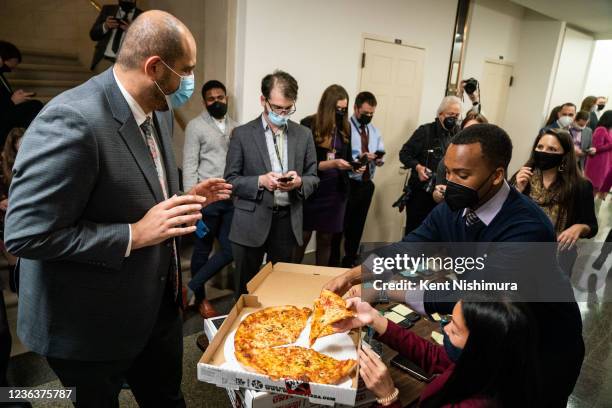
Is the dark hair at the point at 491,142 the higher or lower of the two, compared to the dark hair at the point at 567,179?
higher

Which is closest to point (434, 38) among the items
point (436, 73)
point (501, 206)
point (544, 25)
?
point (436, 73)

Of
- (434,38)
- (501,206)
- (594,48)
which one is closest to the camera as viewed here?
(501,206)

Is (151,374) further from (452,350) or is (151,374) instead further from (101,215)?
(452,350)

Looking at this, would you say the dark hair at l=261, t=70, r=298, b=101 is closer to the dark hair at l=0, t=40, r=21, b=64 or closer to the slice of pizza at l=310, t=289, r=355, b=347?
the slice of pizza at l=310, t=289, r=355, b=347

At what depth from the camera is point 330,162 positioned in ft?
9.88

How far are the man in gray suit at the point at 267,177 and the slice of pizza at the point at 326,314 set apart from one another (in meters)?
0.90

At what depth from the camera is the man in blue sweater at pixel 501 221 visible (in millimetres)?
1304

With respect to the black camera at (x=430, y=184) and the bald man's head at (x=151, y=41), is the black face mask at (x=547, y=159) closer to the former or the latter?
the black camera at (x=430, y=184)

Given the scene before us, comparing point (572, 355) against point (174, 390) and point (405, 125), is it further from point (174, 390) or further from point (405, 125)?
point (405, 125)

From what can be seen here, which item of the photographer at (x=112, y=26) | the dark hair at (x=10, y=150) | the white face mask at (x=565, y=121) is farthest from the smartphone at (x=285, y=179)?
the white face mask at (x=565, y=121)

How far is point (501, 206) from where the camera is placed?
1.42 m

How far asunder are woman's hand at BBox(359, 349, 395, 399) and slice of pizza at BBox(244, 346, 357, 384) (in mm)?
46

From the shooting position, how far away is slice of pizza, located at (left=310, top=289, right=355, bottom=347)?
136 centimetres

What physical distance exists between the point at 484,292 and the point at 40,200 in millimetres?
1260
